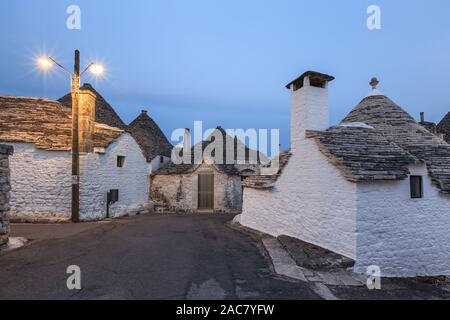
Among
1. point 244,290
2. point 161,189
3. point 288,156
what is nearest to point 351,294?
point 244,290

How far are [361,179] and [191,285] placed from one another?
15.6 feet

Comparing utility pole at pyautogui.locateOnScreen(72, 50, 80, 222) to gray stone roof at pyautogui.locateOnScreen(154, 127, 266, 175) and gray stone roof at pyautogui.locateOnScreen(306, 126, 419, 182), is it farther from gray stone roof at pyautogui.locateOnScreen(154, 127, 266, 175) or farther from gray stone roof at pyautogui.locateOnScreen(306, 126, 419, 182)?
gray stone roof at pyautogui.locateOnScreen(306, 126, 419, 182)

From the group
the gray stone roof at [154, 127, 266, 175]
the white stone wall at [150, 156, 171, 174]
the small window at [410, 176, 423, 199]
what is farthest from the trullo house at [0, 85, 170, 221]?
the small window at [410, 176, 423, 199]

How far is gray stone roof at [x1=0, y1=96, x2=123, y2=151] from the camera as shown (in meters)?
12.3

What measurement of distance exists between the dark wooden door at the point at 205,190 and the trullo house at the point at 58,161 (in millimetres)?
4554

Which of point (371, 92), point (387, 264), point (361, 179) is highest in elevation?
point (371, 92)

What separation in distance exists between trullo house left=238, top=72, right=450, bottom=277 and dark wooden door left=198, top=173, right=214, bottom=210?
8.35 meters

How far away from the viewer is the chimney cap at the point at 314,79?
9125 millimetres

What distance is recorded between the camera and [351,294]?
4.79m

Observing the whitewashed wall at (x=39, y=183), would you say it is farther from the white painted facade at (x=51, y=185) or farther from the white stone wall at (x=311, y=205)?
the white stone wall at (x=311, y=205)

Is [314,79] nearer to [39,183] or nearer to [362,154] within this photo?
[362,154]

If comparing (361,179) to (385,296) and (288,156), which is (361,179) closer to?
(385,296)

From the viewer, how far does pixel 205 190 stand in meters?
18.3

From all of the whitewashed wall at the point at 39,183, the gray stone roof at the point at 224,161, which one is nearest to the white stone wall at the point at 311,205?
the gray stone roof at the point at 224,161
